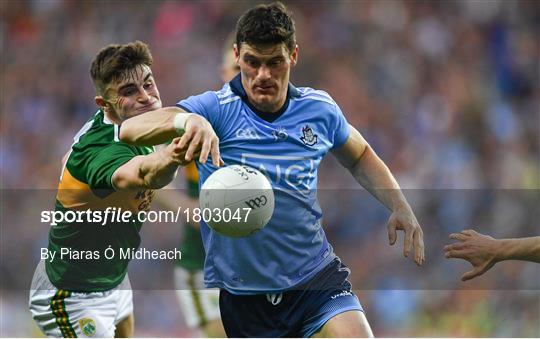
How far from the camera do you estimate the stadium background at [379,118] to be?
376 inches

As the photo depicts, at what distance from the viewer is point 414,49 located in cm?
1147

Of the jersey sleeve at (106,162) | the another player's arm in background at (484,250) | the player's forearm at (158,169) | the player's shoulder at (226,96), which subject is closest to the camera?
the player's forearm at (158,169)

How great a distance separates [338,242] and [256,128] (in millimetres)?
4952

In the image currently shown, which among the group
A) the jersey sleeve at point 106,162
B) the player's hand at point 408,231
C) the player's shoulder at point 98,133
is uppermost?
the player's shoulder at point 98,133

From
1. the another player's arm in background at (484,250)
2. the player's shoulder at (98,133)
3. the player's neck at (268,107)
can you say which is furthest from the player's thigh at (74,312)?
the another player's arm in background at (484,250)

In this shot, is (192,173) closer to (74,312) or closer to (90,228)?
(90,228)

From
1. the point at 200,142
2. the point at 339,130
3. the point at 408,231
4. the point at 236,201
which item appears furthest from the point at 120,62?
the point at 408,231

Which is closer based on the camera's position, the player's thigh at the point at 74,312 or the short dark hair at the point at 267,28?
A: the short dark hair at the point at 267,28

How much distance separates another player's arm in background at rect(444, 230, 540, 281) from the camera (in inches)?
190

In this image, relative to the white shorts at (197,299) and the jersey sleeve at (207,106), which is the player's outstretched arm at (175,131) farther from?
the white shorts at (197,299)

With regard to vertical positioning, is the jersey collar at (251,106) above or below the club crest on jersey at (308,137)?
above

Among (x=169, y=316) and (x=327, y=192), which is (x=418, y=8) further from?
(x=169, y=316)

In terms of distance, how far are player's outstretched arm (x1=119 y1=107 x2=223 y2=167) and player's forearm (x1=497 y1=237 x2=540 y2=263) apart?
159 cm

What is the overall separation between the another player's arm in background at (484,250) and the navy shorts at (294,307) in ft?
1.93
